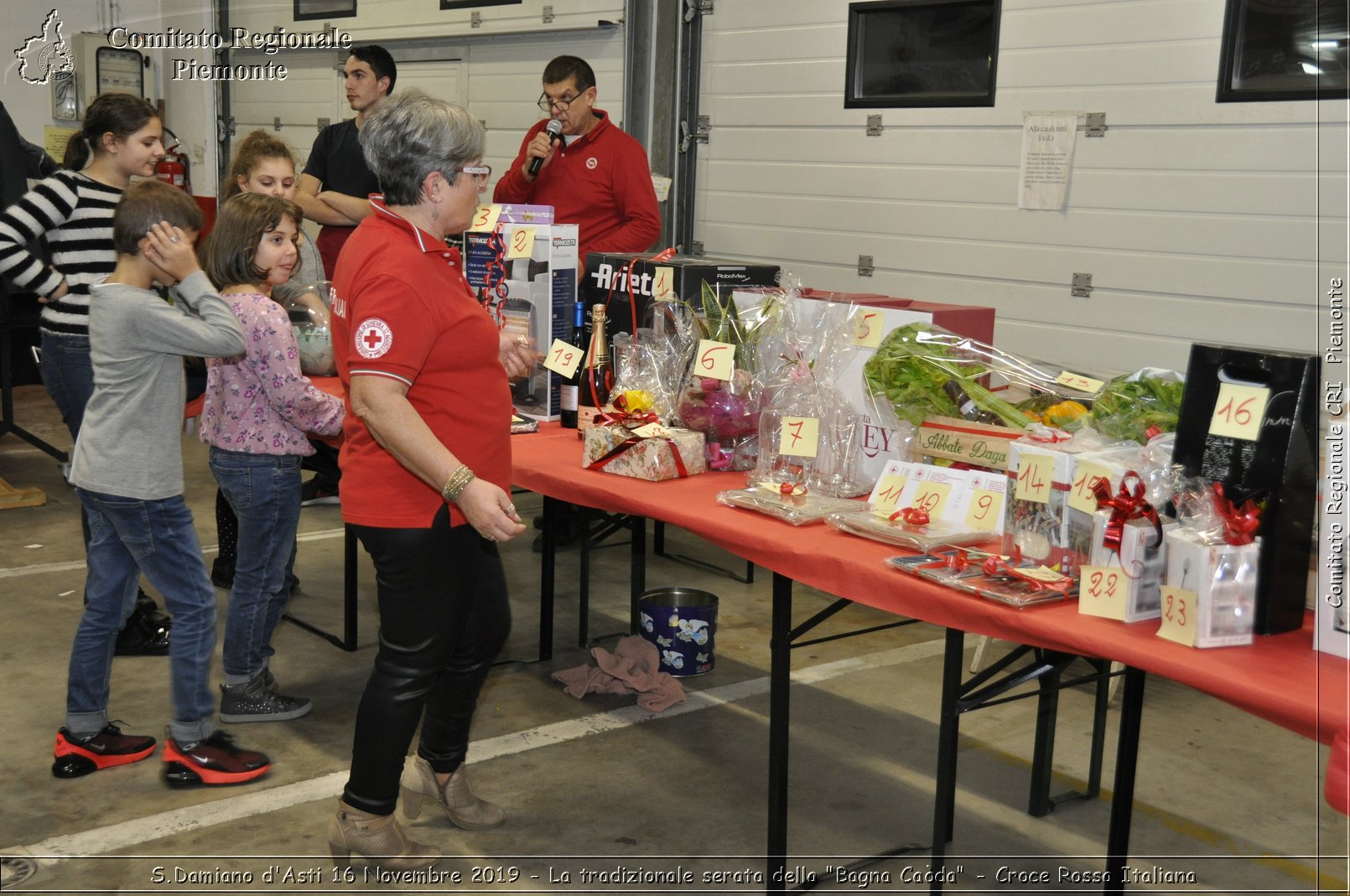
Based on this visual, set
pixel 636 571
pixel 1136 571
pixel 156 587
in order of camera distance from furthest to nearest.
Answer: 1. pixel 636 571
2. pixel 156 587
3. pixel 1136 571

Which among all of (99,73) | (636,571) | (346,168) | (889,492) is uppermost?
(99,73)

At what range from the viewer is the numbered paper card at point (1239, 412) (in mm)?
1939

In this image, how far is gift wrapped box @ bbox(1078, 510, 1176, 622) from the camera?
2.00m

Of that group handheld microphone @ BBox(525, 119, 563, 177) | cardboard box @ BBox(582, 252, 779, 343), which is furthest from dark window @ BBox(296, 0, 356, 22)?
cardboard box @ BBox(582, 252, 779, 343)

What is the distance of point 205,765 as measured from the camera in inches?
120

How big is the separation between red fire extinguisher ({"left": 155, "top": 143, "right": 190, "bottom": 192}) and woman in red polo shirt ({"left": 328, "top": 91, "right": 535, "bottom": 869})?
826cm

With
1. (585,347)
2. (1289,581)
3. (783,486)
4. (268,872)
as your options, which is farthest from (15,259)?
(1289,581)

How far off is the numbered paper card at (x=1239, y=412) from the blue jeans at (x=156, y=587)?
7.45 ft

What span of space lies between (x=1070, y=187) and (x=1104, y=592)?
3508 millimetres

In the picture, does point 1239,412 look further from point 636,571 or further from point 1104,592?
point 636,571

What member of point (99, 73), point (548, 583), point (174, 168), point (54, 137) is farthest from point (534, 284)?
point (54, 137)

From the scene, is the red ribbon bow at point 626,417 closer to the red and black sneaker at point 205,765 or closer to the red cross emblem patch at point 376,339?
the red cross emblem patch at point 376,339

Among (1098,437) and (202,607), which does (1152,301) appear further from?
(202,607)

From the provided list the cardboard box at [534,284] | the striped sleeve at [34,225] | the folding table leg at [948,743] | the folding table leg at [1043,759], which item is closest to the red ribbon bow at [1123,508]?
the folding table leg at [948,743]
